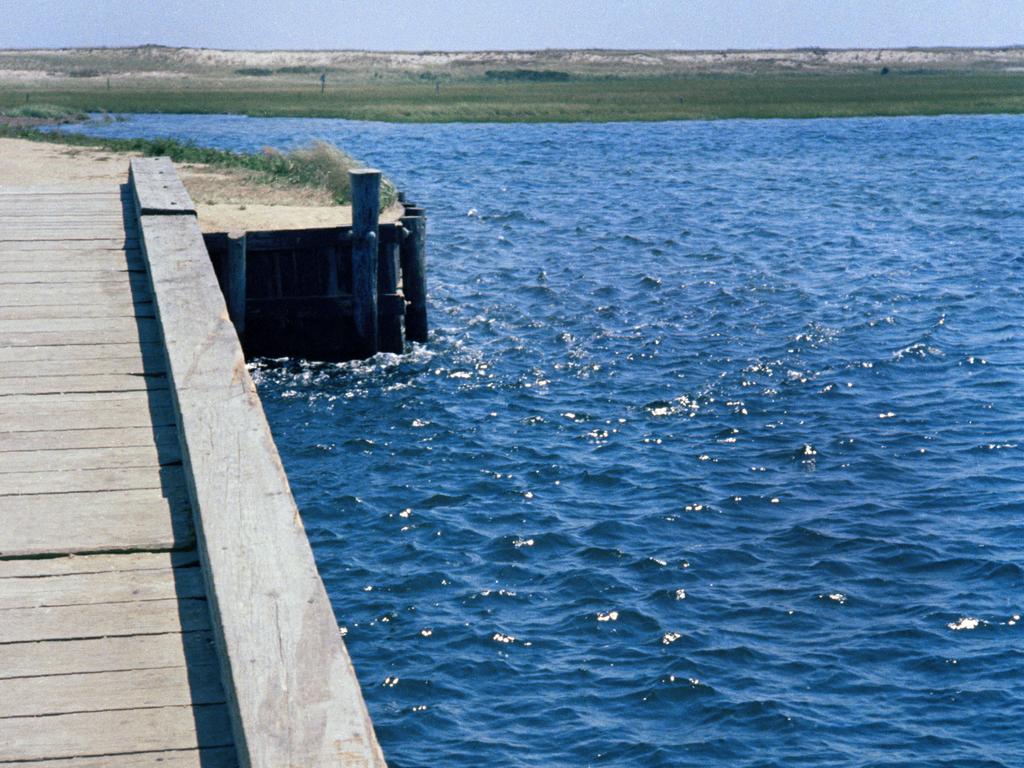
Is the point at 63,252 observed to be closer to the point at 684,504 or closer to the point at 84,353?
the point at 84,353

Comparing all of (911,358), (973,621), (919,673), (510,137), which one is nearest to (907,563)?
(973,621)

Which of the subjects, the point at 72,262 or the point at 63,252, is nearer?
the point at 72,262

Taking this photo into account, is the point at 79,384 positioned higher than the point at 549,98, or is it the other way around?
the point at 549,98

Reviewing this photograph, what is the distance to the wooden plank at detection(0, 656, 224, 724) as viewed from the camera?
12.0 feet

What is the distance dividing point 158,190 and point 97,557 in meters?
5.67

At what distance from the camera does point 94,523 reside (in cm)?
479

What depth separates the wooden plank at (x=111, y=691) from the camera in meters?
3.67

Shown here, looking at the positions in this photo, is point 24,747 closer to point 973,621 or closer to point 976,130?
point 973,621

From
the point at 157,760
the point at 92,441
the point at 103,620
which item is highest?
the point at 92,441

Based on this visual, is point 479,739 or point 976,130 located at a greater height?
point 976,130

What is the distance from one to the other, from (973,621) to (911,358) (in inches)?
354

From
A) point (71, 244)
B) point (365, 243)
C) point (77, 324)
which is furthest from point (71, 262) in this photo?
point (365, 243)

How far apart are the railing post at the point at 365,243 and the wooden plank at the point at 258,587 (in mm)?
12367

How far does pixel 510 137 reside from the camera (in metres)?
60.9
